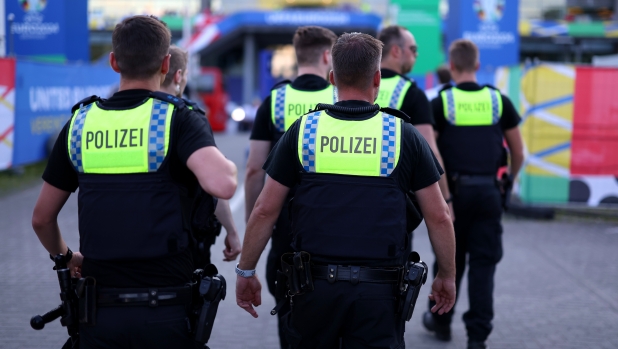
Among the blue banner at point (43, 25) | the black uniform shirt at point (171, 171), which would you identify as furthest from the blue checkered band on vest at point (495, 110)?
the blue banner at point (43, 25)

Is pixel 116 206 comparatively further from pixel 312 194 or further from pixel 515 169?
pixel 515 169

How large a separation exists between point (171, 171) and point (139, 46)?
526 mm

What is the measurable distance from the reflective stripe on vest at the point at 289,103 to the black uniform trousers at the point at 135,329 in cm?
182

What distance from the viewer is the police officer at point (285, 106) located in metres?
4.52

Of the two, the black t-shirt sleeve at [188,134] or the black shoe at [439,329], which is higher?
the black t-shirt sleeve at [188,134]

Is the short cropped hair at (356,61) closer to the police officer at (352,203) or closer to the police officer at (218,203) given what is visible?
the police officer at (352,203)

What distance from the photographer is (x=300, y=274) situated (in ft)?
10.2

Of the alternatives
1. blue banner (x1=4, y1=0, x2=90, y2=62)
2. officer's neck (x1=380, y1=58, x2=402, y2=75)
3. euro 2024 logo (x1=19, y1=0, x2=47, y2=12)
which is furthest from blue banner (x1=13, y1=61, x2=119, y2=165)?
officer's neck (x1=380, y1=58, x2=402, y2=75)

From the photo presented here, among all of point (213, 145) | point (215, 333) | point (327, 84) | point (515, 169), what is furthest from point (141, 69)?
point (515, 169)

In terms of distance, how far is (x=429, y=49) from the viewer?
16.7 meters

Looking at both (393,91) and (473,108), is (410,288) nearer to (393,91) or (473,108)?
(393,91)

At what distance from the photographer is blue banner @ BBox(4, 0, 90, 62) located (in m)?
15.7

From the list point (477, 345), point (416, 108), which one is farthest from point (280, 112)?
point (477, 345)

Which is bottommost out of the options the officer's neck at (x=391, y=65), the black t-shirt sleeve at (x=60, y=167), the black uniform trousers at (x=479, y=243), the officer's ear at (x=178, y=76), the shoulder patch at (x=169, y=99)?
the black uniform trousers at (x=479, y=243)
